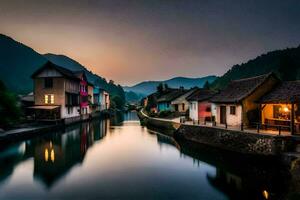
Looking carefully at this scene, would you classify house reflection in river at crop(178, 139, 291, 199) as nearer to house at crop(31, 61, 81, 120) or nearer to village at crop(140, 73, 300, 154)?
village at crop(140, 73, 300, 154)

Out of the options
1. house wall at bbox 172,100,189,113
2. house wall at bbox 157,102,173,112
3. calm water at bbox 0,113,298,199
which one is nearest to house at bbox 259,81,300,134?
calm water at bbox 0,113,298,199

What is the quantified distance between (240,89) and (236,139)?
8.46m

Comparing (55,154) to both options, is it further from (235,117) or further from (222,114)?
(222,114)

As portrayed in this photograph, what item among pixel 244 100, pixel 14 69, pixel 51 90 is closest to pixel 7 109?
pixel 51 90

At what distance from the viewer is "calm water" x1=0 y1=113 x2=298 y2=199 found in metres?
15.1

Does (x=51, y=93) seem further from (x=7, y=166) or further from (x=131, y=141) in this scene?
(x=7, y=166)

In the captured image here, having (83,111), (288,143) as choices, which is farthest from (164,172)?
(83,111)

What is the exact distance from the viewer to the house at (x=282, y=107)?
2158 centimetres

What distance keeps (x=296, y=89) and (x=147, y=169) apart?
16.5 metres

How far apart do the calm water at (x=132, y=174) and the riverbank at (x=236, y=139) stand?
1.15m

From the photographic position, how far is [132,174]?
63.5 feet

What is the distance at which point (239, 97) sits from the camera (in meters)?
26.9

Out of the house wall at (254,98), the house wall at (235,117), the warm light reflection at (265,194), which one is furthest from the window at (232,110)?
the warm light reflection at (265,194)

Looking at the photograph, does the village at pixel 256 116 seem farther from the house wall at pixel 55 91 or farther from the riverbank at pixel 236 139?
the house wall at pixel 55 91
